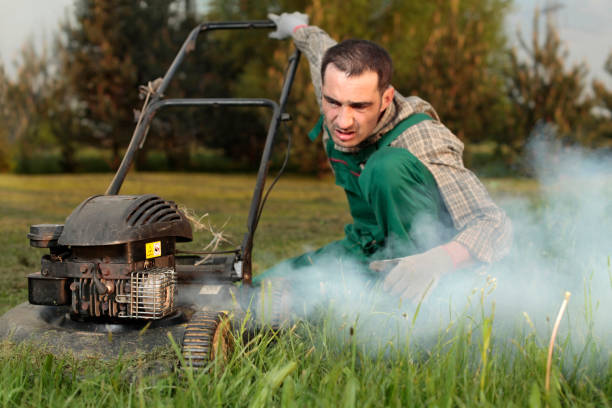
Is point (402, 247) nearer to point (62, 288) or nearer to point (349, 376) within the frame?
point (349, 376)

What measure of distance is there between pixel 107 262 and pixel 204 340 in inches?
14.7

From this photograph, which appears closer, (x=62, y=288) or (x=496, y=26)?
(x=62, y=288)

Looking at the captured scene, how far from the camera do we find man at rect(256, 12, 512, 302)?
2004 mm

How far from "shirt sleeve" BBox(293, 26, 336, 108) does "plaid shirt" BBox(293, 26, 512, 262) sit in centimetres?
53

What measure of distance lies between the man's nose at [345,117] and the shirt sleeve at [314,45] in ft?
2.03

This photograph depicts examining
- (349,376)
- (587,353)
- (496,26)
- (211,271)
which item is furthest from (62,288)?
(496,26)

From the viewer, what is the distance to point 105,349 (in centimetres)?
162

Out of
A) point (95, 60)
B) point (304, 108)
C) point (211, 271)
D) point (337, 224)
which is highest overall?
point (95, 60)

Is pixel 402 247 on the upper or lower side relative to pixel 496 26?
lower

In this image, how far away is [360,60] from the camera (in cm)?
212

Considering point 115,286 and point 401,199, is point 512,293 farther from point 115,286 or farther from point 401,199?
point 115,286

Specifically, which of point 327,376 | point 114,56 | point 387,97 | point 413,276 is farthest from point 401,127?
point 114,56

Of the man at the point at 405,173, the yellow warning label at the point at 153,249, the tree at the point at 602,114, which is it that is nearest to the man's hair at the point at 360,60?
the man at the point at 405,173

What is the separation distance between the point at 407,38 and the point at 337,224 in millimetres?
9422
